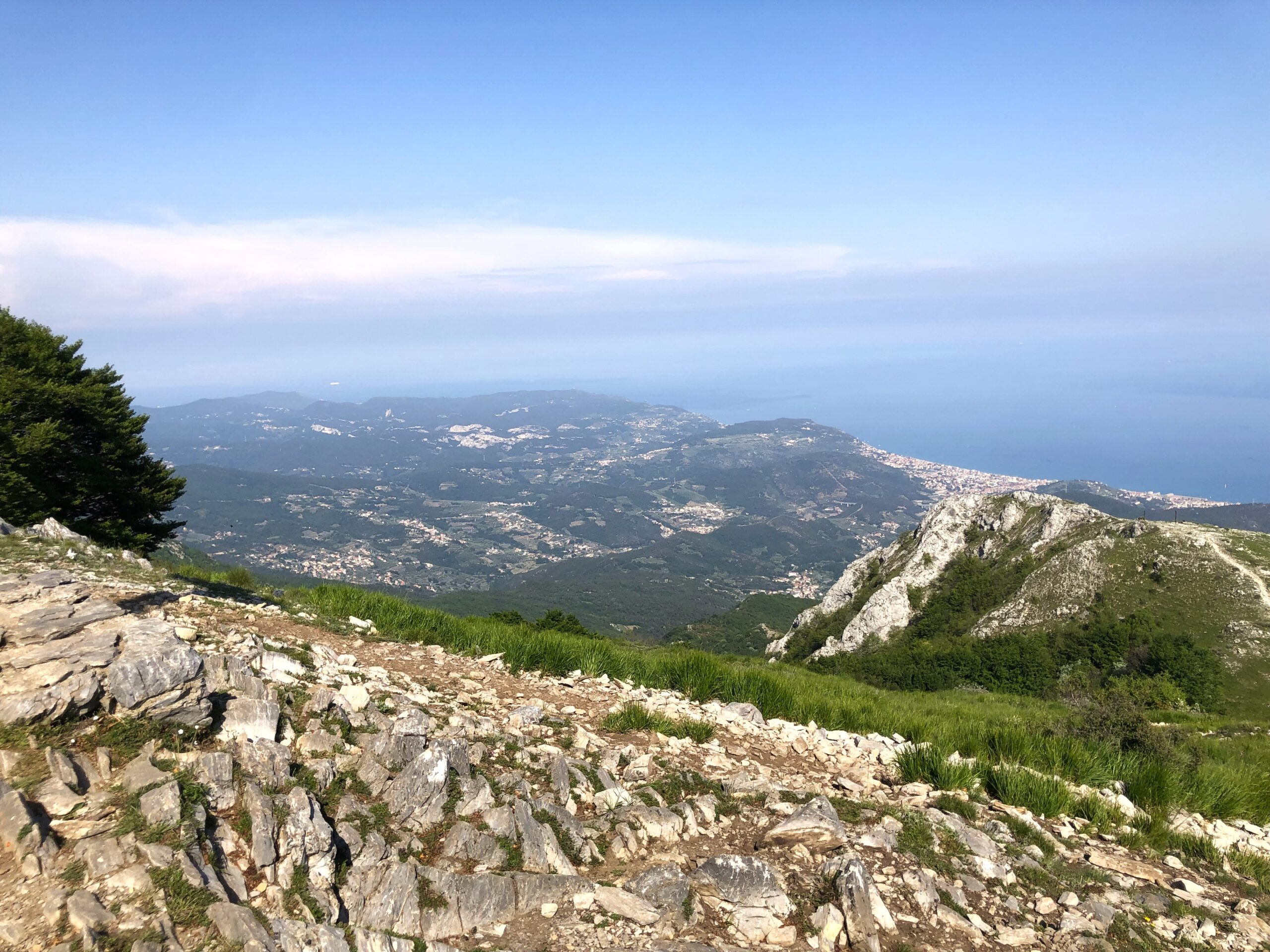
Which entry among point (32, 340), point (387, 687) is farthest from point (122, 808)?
point (32, 340)

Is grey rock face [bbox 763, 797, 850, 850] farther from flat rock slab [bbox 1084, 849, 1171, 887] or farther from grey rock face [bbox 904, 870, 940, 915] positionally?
flat rock slab [bbox 1084, 849, 1171, 887]

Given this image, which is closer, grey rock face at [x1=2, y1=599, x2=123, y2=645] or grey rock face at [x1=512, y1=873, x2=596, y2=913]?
grey rock face at [x1=512, y1=873, x2=596, y2=913]

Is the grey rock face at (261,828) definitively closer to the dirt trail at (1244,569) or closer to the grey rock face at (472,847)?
the grey rock face at (472,847)

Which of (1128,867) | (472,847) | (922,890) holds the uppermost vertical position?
(472,847)

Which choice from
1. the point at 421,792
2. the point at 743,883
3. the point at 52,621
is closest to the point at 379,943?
the point at 421,792

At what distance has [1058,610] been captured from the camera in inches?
1619

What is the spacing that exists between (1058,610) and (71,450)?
52542mm

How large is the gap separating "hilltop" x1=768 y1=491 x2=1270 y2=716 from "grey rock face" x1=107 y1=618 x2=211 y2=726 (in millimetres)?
37627

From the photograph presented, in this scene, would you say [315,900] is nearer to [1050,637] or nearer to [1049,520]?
[1050,637]

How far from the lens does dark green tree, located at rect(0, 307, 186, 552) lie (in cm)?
1719

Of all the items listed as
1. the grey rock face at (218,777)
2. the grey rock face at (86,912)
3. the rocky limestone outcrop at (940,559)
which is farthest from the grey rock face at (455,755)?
the rocky limestone outcrop at (940,559)

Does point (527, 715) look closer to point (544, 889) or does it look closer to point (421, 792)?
point (421, 792)

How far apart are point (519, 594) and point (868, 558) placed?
90692 millimetres

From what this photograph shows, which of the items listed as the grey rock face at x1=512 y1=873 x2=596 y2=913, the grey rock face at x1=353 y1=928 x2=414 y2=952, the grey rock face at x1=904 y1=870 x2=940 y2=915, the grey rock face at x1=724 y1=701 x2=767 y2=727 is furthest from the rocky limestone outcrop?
the grey rock face at x1=353 y1=928 x2=414 y2=952
